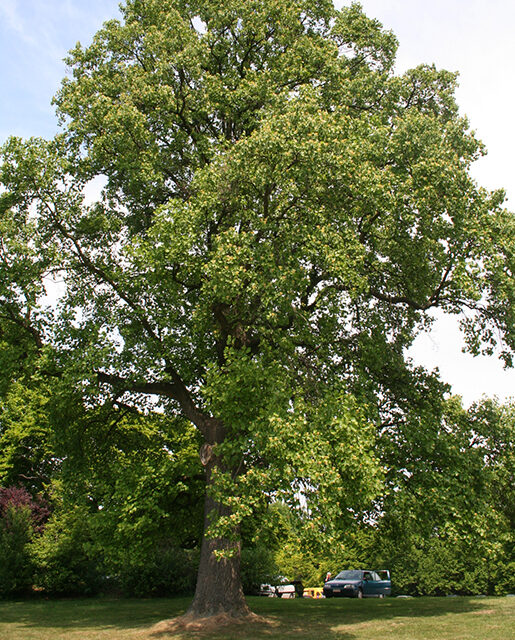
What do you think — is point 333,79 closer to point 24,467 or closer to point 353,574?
point 353,574

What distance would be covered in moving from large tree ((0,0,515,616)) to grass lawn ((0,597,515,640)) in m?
2.06

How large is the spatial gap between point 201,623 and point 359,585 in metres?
15.6

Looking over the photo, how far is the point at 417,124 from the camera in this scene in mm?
14789

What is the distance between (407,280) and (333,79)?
6.94 meters

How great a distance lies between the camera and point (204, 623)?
47.8 ft

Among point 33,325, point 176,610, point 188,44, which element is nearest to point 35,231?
point 33,325

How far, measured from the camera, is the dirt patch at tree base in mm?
14156

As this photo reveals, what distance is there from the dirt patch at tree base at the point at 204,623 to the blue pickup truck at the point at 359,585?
45.7ft

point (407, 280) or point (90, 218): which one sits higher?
point (90, 218)

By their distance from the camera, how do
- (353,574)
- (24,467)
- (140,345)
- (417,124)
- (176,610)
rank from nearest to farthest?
(417,124) < (140,345) < (176,610) < (353,574) < (24,467)

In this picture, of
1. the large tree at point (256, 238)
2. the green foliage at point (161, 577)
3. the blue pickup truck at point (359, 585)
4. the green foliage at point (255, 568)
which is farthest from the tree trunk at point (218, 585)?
the blue pickup truck at point (359, 585)

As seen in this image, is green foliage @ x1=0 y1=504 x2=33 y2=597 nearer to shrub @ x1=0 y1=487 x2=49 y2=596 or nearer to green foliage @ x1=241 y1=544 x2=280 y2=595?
shrub @ x1=0 y1=487 x2=49 y2=596

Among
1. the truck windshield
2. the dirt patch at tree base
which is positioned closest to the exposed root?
the dirt patch at tree base

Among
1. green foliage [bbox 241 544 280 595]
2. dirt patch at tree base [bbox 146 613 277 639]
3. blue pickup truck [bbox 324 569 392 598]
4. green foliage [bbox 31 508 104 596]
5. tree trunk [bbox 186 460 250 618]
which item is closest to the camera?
dirt patch at tree base [bbox 146 613 277 639]
